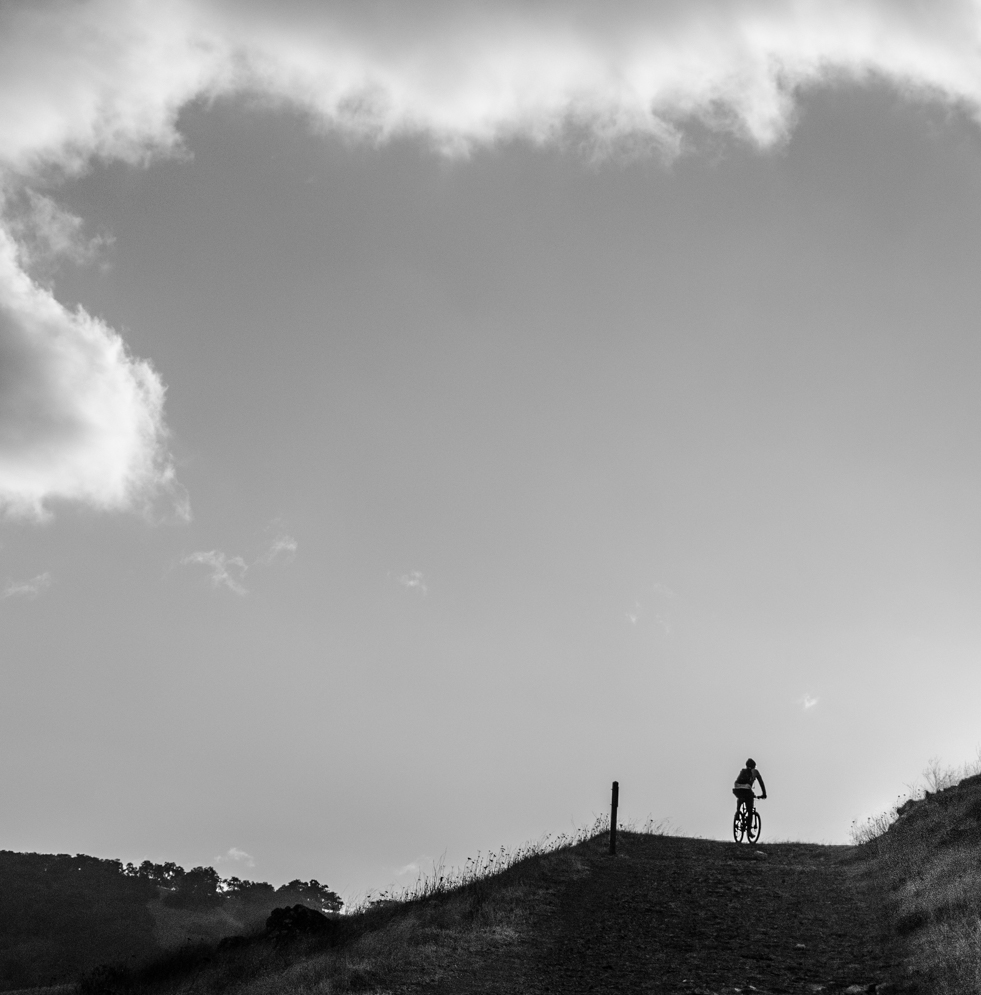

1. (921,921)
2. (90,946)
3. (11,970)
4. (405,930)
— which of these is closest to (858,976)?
(921,921)

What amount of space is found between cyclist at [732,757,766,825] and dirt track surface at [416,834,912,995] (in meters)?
3.32

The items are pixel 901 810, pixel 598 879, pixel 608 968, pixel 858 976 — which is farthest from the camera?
pixel 901 810

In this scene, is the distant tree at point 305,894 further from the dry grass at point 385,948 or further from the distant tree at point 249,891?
the dry grass at point 385,948

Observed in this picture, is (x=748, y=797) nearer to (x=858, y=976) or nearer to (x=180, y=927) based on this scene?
(x=858, y=976)

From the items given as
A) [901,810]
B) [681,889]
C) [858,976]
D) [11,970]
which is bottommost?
[11,970]

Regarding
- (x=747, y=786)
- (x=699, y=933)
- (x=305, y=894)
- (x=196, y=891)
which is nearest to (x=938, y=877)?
(x=699, y=933)

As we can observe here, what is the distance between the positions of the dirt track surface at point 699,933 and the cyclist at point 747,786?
3323mm

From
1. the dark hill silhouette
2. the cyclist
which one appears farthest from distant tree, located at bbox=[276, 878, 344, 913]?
the cyclist

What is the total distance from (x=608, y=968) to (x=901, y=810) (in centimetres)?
1283

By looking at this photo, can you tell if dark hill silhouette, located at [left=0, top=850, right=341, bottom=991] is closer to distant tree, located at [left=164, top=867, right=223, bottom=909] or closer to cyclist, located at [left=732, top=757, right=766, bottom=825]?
distant tree, located at [left=164, top=867, right=223, bottom=909]

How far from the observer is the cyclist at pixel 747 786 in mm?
25594

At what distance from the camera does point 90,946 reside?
90562 millimetres

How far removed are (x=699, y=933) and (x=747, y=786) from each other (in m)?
10.7

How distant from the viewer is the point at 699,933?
15.6m
